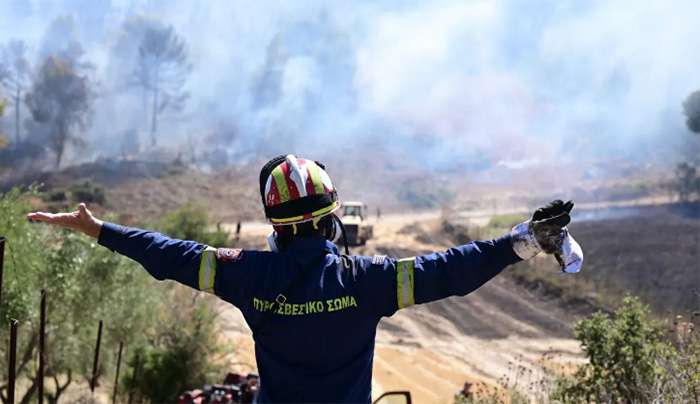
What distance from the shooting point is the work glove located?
2312 millimetres

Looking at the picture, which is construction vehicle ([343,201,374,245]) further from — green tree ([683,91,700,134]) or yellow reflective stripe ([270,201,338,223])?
green tree ([683,91,700,134])

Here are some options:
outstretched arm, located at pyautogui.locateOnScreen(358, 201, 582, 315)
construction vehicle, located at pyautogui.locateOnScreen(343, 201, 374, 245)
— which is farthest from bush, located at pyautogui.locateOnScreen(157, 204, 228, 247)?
outstretched arm, located at pyautogui.locateOnScreen(358, 201, 582, 315)

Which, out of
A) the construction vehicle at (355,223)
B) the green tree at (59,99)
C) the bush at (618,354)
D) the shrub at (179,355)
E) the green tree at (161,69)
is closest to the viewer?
the bush at (618,354)

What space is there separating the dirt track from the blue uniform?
1102 cm

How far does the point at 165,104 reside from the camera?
69625 mm

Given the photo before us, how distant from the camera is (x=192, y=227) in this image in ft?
86.4

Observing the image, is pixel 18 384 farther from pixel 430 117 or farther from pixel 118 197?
pixel 430 117

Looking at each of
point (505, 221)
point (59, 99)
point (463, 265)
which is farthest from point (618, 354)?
point (59, 99)

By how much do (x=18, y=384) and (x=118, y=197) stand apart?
113ft

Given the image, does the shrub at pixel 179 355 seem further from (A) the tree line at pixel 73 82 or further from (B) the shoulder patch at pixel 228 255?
(A) the tree line at pixel 73 82

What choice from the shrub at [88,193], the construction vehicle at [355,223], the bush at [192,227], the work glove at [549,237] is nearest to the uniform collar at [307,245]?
the work glove at [549,237]

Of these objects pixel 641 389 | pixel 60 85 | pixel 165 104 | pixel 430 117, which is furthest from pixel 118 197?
pixel 430 117

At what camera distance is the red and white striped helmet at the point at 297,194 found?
8.12 ft

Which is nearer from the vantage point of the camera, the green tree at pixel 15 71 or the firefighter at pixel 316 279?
the firefighter at pixel 316 279
